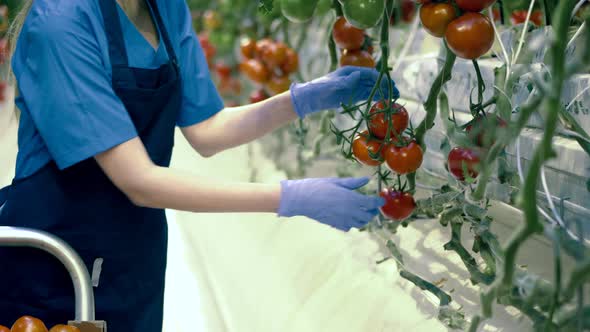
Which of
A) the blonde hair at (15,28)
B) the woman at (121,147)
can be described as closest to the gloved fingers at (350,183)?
the woman at (121,147)

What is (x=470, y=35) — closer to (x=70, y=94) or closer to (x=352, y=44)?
(x=352, y=44)

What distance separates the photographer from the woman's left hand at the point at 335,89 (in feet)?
3.09

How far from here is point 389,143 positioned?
0.78m

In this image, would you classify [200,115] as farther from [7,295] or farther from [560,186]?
[560,186]

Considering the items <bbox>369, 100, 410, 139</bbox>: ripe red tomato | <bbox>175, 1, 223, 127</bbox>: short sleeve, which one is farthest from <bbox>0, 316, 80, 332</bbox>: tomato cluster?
<bbox>175, 1, 223, 127</bbox>: short sleeve

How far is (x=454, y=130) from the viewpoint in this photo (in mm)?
731

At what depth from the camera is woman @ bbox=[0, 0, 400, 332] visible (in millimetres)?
797

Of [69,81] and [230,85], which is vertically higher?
[69,81]

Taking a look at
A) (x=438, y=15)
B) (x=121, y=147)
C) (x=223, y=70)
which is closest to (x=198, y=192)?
(x=121, y=147)

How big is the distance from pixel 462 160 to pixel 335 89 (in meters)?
0.30

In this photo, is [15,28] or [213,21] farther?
[213,21]

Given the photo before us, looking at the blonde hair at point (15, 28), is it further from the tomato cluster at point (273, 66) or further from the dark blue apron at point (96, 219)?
the tomato cluster at point (273, 66)

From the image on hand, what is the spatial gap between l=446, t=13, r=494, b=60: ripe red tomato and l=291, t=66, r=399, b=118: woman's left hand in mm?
245

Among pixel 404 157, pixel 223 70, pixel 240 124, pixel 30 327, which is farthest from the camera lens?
pixel 223 70
